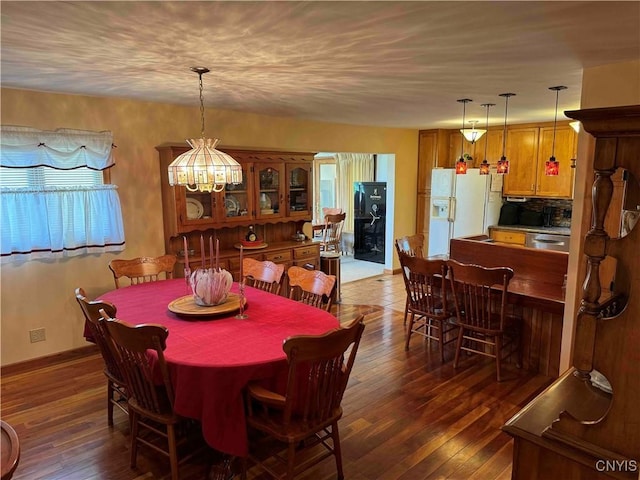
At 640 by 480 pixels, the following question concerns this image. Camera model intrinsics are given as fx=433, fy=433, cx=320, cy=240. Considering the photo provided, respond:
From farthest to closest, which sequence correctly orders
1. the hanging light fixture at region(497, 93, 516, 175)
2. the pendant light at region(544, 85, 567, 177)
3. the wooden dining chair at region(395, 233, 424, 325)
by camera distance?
the wooden dining chair at region(395, 233, 424, 325) → the hanging light fixture at region(497, 93, 516, 175) → the pendant light at region(544, 85, 567, 177)

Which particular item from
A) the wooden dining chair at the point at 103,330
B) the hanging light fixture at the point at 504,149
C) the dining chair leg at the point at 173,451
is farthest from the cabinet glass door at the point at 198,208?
the hanging light fixture at the point at 504,149

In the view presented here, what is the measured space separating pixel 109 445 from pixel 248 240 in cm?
263

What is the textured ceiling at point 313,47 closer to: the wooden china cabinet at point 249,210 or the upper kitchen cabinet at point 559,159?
the wooden china cabinet at point 249,210

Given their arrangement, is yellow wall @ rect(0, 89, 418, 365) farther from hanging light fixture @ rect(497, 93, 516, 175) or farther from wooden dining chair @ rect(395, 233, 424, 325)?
hanging light fixture @ rect(497, 93, 516, 175)

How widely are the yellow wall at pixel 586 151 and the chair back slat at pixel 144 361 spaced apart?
8.71ft

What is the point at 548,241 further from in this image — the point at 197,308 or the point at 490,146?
the point at 197,308

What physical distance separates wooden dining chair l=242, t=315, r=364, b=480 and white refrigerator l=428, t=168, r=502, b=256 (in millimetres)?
4613

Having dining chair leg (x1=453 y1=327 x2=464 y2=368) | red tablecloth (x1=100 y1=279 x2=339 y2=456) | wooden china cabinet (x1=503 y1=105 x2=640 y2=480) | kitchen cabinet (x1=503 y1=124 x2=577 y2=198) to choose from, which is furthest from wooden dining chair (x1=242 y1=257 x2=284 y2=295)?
kitchen cabinet (x1=503 y1=124 x2=577 y2=198)

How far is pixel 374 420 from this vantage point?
2.93 m

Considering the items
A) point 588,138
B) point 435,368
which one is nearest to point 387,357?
point 435,368

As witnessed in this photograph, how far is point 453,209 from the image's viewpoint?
6312mm

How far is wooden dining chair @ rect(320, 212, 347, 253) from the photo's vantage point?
781cm

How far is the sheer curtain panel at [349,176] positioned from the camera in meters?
8.71

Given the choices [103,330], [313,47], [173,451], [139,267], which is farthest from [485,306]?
[139,267]
